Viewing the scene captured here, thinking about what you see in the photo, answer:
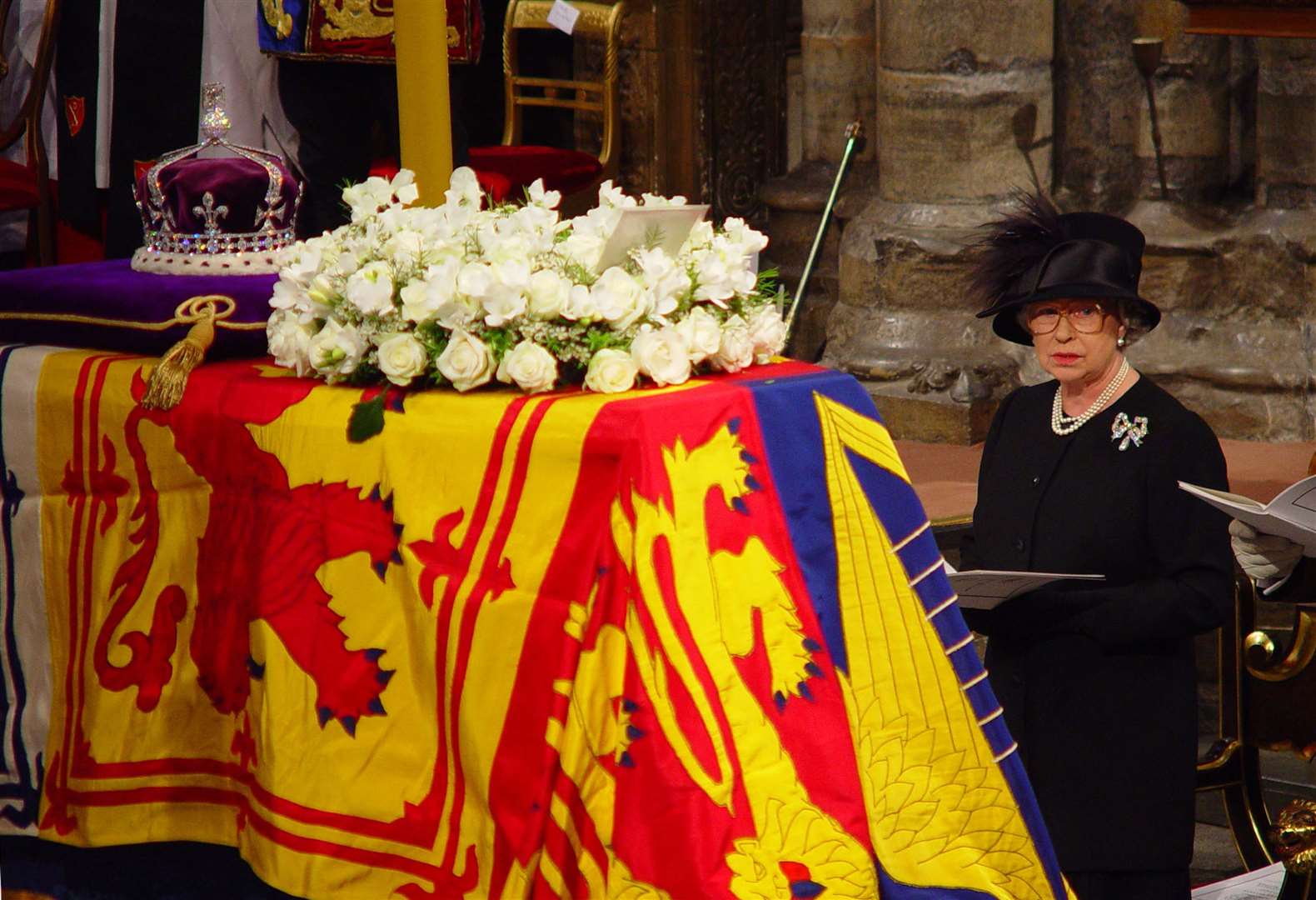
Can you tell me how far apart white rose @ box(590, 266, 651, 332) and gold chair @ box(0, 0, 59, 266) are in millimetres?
3836

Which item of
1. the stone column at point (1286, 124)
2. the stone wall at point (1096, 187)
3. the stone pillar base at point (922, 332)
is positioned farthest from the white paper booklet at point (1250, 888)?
the stone column at point (1286, 124)

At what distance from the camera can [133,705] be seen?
99.9 inches

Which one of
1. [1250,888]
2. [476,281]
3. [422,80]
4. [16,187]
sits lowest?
[1250,888]

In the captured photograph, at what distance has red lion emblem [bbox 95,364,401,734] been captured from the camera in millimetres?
2299

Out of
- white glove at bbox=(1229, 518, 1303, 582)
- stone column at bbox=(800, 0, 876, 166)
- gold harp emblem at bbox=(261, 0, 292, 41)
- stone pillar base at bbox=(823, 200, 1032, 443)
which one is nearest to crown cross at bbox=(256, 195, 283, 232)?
white glove at bbox=(1229, 518, 1303, 582)

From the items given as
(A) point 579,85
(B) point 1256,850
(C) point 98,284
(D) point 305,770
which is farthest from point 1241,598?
(A) point 579,85

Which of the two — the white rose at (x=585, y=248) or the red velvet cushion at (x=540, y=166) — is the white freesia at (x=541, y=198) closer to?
the white rose at (x=585, y=248)

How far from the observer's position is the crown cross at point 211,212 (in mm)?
2719

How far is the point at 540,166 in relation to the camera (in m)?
6.87

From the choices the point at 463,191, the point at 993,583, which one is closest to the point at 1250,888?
the point at 993,583

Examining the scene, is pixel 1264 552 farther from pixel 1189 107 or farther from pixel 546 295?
pixel 1189 107

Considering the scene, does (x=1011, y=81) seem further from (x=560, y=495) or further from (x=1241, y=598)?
(x=560, y=495)

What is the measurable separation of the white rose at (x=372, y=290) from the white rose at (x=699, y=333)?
34 cm

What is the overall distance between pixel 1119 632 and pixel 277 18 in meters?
2.51
